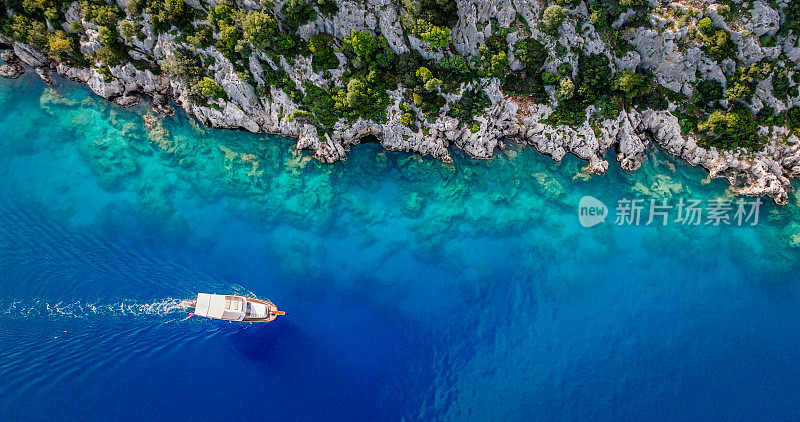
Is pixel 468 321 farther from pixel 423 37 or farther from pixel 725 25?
pixel 725 25

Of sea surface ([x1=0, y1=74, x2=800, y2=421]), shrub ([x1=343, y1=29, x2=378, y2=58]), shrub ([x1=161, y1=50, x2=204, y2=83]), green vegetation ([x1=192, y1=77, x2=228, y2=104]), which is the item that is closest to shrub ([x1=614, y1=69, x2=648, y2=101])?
sea surface ([x1=0, y1=74, x2=800, y2=421])

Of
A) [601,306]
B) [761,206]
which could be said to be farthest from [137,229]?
[761,206]

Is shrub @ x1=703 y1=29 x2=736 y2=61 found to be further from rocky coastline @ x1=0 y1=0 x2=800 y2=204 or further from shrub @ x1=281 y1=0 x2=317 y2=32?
shrub @ x1=281 y1=0 x2=317 y2=32

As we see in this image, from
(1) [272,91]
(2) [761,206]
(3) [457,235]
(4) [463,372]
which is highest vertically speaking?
(1) [272,91]

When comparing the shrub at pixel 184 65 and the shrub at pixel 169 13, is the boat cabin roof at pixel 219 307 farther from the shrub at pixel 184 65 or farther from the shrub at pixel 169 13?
the shrub at pixel 169 13

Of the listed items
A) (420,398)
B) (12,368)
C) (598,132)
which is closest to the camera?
(12,368)

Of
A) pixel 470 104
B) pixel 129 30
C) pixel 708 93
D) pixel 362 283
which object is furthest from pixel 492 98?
pixel 129 30
